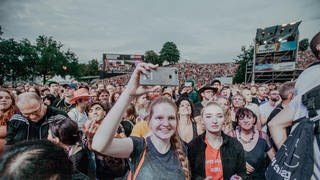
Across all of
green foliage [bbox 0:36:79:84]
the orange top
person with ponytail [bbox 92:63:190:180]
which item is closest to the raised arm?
person with ponytail [bbox 92:63:190:180]

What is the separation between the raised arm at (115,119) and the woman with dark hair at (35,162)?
0.82 meters

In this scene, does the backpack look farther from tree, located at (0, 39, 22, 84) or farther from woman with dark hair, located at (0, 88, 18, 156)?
tree, located at (0, 39, 22, 84)

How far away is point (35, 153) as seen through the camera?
1.11 metres

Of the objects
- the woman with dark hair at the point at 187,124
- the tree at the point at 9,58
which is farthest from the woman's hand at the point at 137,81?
the tree at the point at 9,58

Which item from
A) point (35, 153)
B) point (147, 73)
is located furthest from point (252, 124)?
point (35, 153)

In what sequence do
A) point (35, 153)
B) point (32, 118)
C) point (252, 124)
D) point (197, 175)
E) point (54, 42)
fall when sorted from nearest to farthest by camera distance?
1. point (35, 153)
2. point (197, 175)
3. point (32, 118)
4. point (252, 124)
5. point (54, 42)

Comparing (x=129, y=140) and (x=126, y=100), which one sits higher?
(x=126, y=100)

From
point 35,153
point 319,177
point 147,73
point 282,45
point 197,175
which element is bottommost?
point 197,175

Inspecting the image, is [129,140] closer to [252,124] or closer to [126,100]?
[126,100]

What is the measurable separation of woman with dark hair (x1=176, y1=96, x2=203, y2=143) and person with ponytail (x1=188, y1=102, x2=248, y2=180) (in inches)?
45.4

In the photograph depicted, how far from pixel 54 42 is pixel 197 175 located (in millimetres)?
62512

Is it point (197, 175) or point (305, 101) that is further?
point (197, 175)

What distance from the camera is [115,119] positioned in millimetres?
2008

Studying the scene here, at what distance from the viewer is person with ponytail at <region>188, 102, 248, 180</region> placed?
3006 mm
